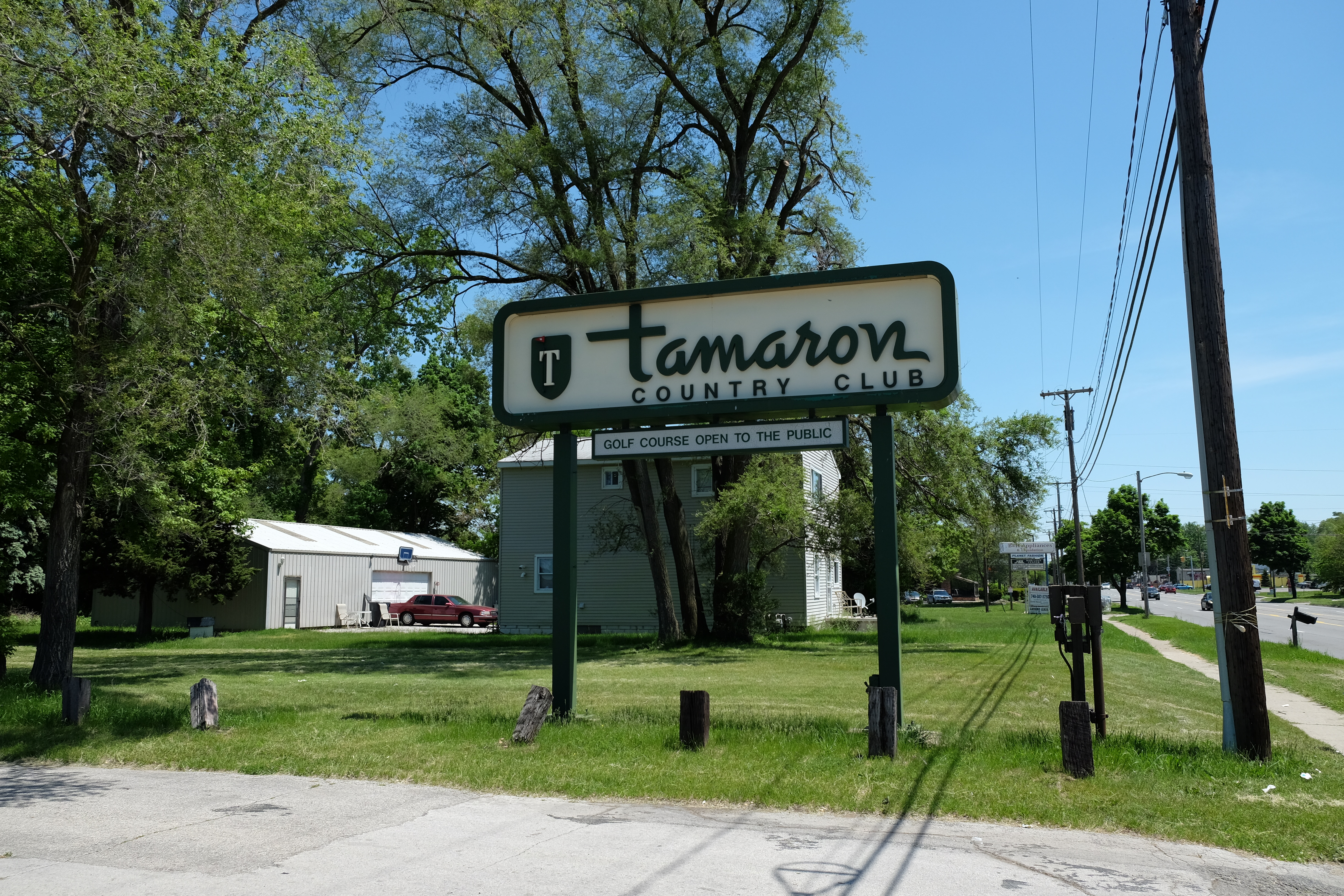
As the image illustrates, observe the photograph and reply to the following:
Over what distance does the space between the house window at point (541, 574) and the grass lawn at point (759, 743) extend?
17.2 metres

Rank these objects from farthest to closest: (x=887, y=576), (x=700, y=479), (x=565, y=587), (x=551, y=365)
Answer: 1. (x=700, y=479)
2. (x=551, y=365)
3. (x=565, y=587)
4. (x=887, y=576)

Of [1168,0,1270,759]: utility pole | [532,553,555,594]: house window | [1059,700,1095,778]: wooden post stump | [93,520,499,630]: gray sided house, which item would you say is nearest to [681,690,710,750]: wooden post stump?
[1059,700,1095,778]: wooden post stump

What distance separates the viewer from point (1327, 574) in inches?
3285

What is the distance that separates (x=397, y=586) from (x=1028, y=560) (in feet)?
93.5

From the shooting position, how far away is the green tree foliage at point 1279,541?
87.4 metres

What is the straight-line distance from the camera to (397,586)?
4534cm

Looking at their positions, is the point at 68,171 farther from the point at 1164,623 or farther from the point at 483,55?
the point at 1164,623

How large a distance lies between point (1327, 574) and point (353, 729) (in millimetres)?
92383

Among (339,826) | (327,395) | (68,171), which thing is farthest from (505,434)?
(339,826)

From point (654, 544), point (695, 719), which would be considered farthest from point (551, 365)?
point (654, 544)

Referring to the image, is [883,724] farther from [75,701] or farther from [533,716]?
[75,701]

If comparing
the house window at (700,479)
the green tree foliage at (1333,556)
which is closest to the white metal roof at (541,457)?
the house window at (700,479)

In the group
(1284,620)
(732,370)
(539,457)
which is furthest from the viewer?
(1284,620)

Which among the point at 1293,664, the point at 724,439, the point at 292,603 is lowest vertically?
the point at 1293,664
